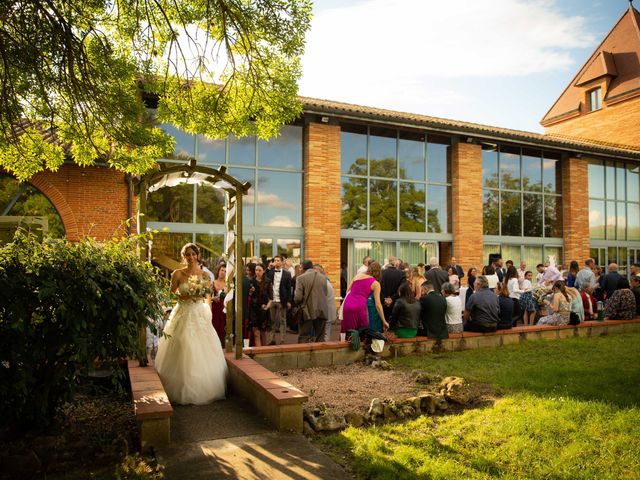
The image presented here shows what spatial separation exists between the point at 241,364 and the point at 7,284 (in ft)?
10.5

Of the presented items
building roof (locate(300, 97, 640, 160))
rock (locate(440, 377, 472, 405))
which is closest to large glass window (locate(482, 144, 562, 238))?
building roof (locate(300, 97, 640, 160))

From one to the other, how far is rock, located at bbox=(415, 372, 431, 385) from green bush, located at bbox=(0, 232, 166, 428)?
12.9 ft

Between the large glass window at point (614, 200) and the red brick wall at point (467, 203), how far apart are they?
6.56 metres

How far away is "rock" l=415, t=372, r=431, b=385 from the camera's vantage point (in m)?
6.96

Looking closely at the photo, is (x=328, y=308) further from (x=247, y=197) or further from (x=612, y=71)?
(x=612, y=71)

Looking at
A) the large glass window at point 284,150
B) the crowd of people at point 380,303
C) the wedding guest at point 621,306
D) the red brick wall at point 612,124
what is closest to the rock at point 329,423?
the crowd of people at point 380,303

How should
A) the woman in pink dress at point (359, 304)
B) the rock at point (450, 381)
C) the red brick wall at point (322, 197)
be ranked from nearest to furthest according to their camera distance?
the rock at point (450, 381) < the woman in pink dress at point (359, 304) < the red brick wall at point (322, 197)

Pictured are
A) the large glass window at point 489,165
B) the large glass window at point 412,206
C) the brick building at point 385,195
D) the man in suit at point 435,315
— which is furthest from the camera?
the large glass window at point 489,165

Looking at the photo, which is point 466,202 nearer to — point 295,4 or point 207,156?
point 207,156

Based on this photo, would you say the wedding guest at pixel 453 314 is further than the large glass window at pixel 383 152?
No

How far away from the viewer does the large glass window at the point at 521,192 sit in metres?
18.9

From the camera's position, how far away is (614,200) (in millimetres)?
22016

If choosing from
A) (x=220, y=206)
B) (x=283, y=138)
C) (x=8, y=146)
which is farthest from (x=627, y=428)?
(x=283, y=138)

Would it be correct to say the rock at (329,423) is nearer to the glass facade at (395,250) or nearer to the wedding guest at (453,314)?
the wedding guest at (453,314)
